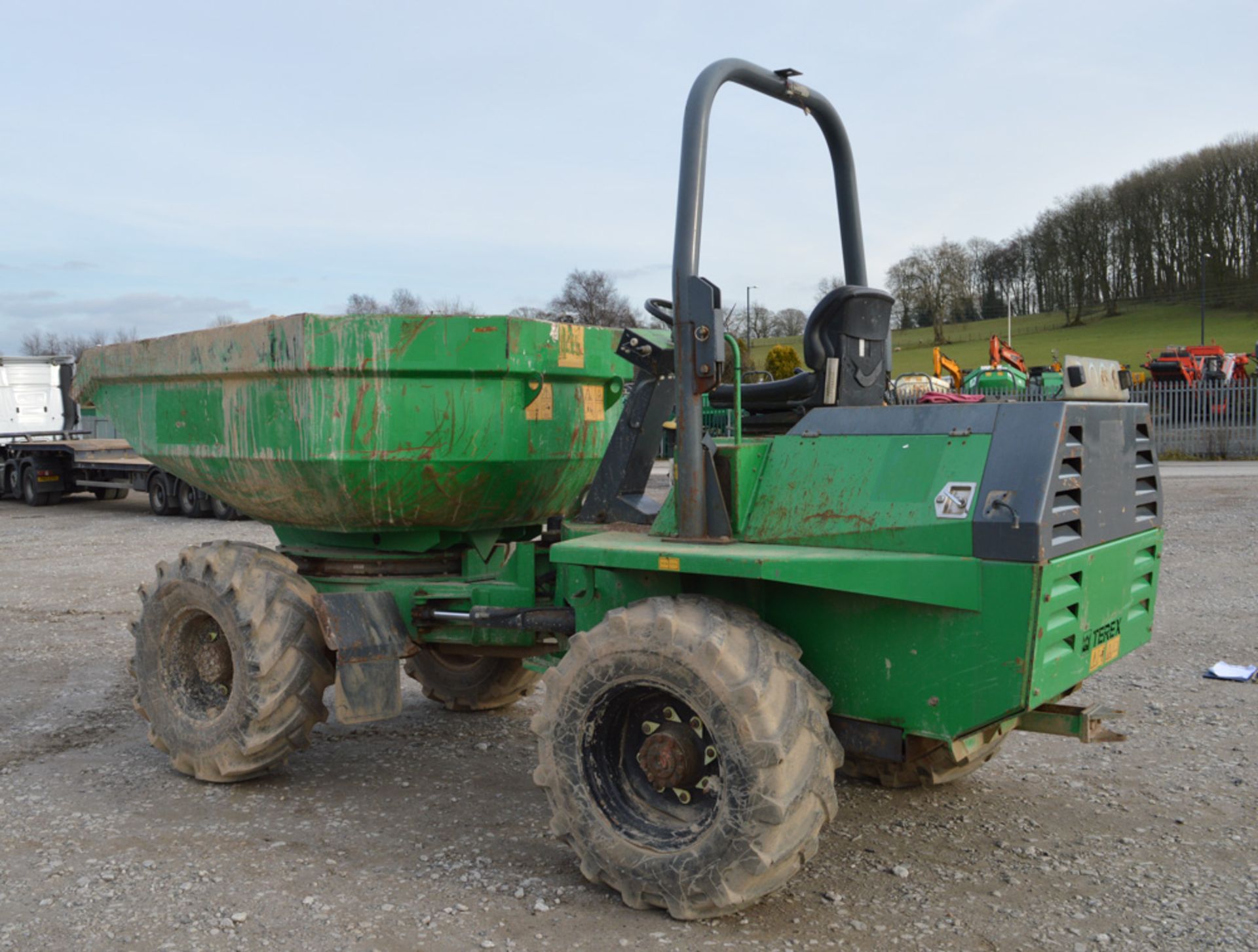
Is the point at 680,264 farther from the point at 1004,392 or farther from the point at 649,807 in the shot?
the point at 1004,392

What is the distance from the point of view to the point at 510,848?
4.38 metres

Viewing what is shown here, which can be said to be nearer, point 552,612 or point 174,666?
point 552,612

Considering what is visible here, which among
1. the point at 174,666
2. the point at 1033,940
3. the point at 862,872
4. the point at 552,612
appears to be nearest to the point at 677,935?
the point at 862,872

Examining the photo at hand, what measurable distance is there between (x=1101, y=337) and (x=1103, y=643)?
59.6m

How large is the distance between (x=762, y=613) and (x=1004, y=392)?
86.5 ft

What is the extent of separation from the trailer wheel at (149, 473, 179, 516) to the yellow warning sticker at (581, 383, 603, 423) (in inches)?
602

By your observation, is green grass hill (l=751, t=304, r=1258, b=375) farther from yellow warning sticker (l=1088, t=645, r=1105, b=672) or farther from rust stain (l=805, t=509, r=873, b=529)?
rust stain (l=805, t=509, r=873, b=529)

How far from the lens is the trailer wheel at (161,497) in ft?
62.0

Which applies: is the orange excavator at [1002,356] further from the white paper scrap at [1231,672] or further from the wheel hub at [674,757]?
the wheel hub at [674,757]

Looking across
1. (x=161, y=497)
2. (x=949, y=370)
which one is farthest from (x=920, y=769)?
(x=949, y=370)

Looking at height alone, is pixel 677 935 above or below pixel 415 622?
below

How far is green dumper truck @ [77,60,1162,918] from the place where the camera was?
3.55m

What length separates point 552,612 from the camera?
15.8 ft

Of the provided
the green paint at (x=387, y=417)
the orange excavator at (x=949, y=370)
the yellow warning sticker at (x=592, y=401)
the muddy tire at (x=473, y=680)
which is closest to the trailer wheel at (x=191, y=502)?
the muddy tire at (x=473, y=680)
